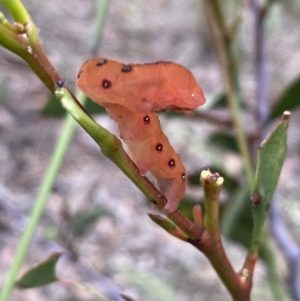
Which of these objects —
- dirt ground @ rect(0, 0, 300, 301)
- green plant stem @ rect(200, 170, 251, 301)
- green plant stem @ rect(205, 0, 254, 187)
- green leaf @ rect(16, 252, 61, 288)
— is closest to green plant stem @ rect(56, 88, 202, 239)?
green plant stem @ rect(200, 170, 251, 301)

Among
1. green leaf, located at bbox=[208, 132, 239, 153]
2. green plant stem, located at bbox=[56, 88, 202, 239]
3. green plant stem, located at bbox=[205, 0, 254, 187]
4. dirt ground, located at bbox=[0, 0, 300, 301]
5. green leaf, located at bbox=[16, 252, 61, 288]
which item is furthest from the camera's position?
dirt ground, located at bbox=[0, 0, 300, 301]

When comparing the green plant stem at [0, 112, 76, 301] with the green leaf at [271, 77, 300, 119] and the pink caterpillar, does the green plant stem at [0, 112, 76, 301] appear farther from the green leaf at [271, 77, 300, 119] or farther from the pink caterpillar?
the green leaf at [271, 77, 300, 119]

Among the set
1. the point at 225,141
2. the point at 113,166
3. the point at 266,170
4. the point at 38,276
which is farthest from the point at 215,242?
the point at 113,166

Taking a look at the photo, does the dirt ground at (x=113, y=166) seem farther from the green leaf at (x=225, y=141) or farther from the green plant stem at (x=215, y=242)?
the green plant stem at (x=215, y=242)

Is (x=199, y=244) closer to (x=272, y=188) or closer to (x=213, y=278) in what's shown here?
(x=272, y=188)

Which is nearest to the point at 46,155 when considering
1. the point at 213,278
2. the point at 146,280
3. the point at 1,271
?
the point at 1,271
